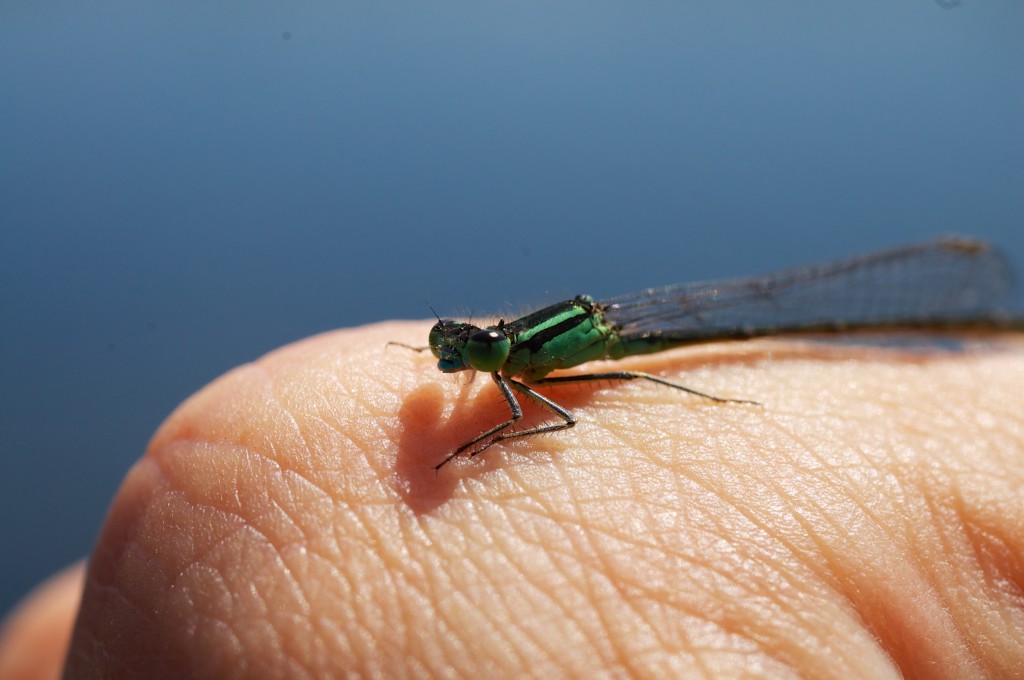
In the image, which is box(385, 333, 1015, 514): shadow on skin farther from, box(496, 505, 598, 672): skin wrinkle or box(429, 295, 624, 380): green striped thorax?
box(496, 505, 598, 672): skin wrinkle

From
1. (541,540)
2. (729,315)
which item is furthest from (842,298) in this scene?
(541,540)

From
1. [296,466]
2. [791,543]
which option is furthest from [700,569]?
[296,466]

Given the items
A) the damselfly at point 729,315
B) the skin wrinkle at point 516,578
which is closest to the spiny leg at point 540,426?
the damselfly at point 729,315

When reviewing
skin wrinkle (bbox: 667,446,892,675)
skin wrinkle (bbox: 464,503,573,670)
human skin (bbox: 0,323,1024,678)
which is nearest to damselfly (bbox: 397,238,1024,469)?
human skin (bbox: 0,323,1024,678)

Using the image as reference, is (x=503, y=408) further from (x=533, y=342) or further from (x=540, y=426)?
(x=533, y=342)

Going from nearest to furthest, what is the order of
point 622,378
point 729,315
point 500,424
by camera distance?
point 500,424, point 622,378, point 729,315

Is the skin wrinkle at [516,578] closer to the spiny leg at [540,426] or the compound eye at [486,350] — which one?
the spiny leg at [540,426]
